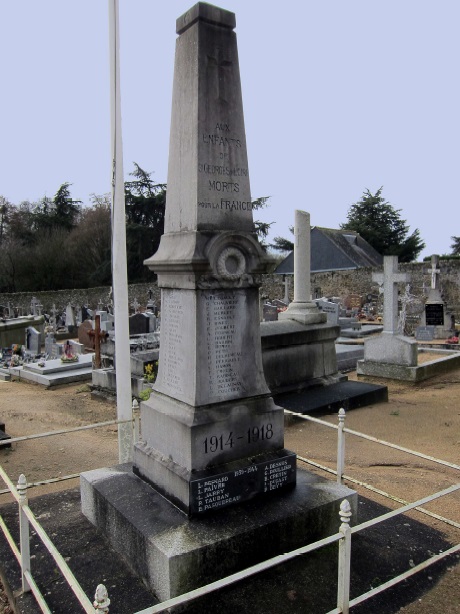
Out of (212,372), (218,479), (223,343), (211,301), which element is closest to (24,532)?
(218,479)

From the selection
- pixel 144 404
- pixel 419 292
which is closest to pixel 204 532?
pixel 144 404

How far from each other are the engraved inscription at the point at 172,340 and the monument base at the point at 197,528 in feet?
2.78

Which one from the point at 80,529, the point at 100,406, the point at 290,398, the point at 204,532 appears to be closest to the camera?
the point at 204,532

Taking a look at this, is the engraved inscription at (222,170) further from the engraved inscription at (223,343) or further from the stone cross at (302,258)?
the stone cross at (302,258)

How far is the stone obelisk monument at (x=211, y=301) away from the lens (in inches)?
130

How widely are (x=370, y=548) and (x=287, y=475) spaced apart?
0.74m

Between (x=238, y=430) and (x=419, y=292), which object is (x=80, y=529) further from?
(x=419, y=292)

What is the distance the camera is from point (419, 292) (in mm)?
24312

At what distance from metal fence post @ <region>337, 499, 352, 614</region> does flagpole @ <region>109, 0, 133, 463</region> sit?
2940mm

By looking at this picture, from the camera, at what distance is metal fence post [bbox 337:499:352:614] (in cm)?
246

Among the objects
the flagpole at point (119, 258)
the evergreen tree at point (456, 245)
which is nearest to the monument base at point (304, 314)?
the flagpole at point (119, 258)

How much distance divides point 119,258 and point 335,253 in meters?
28.8

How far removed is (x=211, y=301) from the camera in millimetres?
3375

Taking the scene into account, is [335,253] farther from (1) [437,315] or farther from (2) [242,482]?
(2) [242,482]
